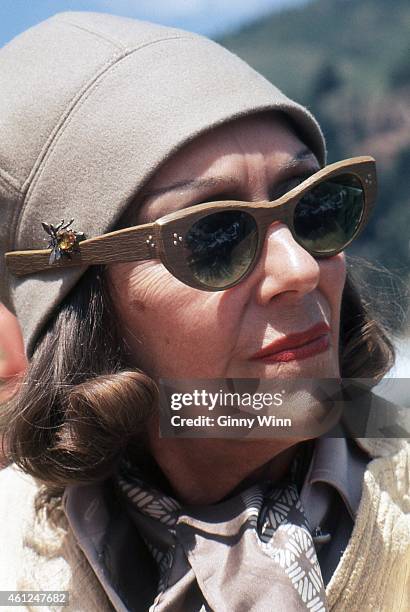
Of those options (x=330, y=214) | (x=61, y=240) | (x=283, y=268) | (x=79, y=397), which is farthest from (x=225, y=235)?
(x=79, y=397)

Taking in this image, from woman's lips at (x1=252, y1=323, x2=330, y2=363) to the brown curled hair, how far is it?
28cm

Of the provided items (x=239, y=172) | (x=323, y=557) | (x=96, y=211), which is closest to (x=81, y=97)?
(x=96, y=211)

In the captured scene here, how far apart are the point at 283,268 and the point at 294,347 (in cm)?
17

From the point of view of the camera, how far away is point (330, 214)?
1940 mm

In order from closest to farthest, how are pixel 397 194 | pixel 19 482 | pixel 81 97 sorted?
pixel 81 97, pixel 19 482, pixel 397 194

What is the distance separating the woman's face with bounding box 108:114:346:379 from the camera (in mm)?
1828

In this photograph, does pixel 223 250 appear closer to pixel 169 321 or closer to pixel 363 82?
pixel 169 321

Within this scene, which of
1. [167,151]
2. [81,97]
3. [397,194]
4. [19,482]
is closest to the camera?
[167,151]

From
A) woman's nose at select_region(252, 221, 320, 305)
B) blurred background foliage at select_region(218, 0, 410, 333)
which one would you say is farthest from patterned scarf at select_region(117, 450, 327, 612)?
blurred background foliage at select_region(218, 0, 410, 333)

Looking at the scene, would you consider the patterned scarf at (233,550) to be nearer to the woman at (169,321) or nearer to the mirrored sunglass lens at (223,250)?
the woman at (169,321)

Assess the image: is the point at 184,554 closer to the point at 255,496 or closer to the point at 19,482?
the point at 255,496

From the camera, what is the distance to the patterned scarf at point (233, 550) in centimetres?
174

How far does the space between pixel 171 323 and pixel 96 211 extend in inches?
11.7

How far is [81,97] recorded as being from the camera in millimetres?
1930
